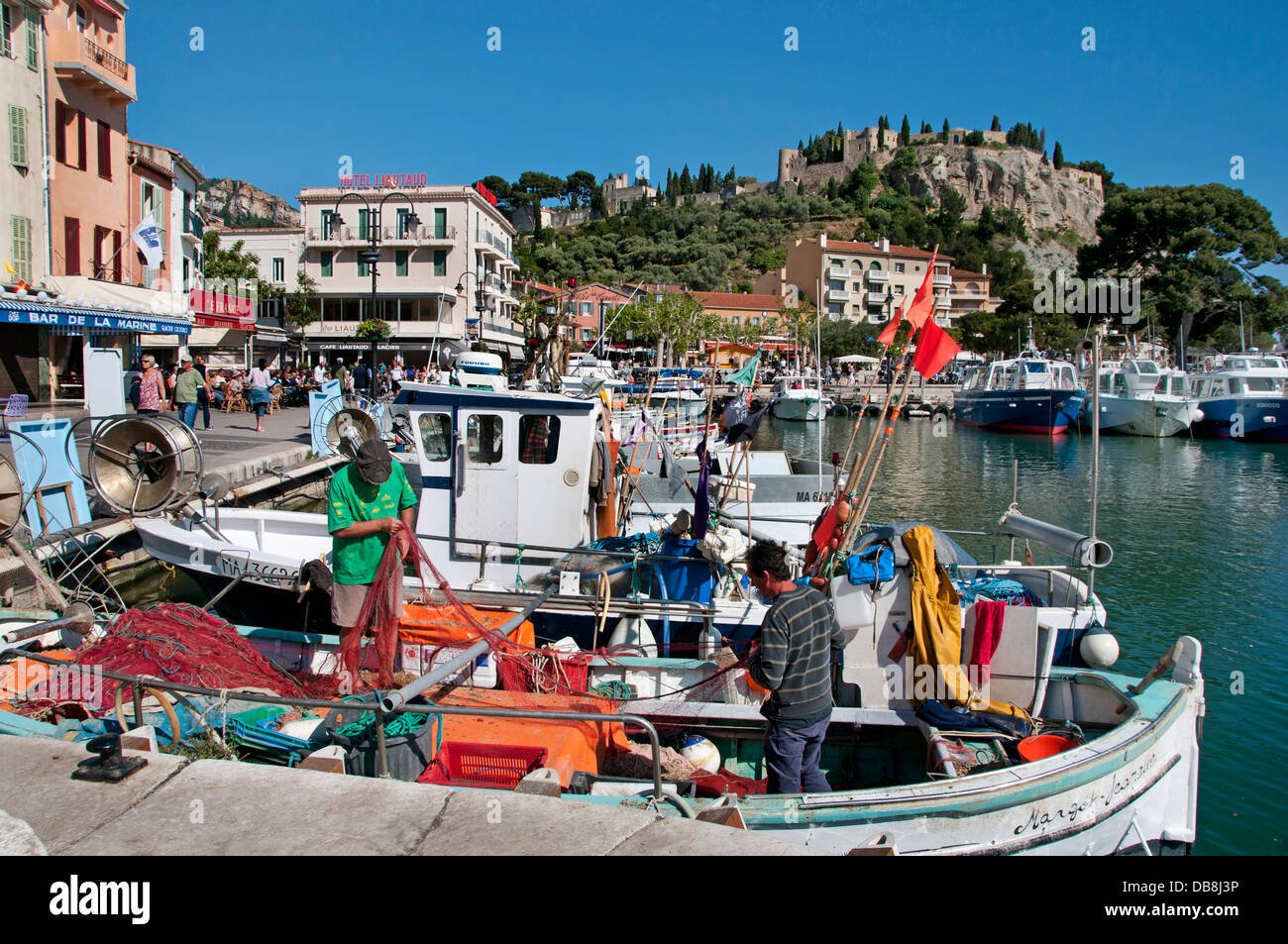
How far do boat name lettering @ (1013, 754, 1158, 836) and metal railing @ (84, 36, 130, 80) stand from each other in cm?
3424

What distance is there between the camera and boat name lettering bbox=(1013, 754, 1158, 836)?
5.08 metres

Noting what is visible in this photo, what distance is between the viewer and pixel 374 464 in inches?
232

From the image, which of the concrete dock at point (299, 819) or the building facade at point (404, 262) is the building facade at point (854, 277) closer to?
the building facade at point (404, 262)

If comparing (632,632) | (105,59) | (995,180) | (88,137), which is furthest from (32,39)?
(995,180)

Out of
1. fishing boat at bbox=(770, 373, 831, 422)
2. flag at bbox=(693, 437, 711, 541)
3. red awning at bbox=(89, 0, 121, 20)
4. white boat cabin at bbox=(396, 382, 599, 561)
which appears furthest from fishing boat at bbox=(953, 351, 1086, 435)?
red awning at bbox=(89, 0, 121, 20)

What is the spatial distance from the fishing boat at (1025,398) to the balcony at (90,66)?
45.1 meters

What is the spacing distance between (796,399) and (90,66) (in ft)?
136

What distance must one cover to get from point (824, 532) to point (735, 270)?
114 m

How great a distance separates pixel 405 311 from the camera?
58469mm

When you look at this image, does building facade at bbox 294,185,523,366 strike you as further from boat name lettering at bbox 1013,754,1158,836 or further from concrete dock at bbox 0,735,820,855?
concrete dock at bbox 0,735,820,855

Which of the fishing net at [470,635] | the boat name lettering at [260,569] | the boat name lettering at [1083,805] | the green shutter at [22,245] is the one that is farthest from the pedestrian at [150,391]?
the boat name lettering at [1083,805]
